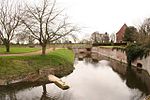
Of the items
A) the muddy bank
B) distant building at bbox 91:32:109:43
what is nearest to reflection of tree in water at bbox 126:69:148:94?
the muddy bank

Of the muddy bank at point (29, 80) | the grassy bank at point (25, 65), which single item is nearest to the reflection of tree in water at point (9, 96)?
the muddy bank at point (29, 80)

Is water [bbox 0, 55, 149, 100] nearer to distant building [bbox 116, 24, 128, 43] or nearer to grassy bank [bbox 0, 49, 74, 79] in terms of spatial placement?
grassy bank [bbox 0, 49, 74, 79]

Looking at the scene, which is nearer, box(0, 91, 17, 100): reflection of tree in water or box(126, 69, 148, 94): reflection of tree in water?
box(0, 91, 17, 100): reflection of tree in water

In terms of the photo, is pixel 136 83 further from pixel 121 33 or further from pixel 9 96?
pixel 121 33

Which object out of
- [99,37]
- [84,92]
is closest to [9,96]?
[84,92]

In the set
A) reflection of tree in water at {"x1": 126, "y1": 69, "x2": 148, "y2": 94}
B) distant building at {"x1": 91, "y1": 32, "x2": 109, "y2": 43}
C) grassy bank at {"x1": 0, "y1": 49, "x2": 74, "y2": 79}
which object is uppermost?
distant building at {"x1": 91, "y1": 32, "x2": 109, "y2": 43}

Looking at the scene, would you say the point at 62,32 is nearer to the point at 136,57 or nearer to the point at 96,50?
the point at 136,57

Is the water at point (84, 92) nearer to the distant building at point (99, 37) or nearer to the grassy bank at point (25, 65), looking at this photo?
the grassy bank at point (25, 65)

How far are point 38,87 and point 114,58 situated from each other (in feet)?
90.2

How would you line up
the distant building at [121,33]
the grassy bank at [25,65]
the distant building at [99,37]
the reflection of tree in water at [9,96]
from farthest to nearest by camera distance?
1. the distant building at [99,37]
2. the distant building at [121,33]
3. the grassy bank at [25,65]
4. the reflection of tree in water at [9,96]

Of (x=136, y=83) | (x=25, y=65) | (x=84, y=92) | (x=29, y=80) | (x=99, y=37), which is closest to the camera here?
(x=84, y=92)

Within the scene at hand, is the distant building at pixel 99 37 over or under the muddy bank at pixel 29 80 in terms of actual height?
over

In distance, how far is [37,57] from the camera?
25.2m

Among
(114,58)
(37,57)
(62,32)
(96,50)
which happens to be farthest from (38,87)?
(96,50)
